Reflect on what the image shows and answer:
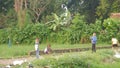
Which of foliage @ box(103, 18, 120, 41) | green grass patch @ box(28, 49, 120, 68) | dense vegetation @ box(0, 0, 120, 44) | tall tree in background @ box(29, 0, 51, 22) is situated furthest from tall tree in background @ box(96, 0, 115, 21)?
green grass patch @ box(28, 49, 120, 68)

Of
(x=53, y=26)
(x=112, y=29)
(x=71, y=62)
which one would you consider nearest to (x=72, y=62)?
(x=71, y=62)

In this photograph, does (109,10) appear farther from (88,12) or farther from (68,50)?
(68,50)

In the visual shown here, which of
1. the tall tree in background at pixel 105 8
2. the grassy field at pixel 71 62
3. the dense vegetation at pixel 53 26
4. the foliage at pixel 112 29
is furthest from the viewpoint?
the tall tree in background at pixel 105 8

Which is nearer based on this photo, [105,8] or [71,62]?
[71,62]

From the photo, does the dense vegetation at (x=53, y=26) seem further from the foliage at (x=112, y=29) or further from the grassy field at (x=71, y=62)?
the grassy field at (x=71, y=62)

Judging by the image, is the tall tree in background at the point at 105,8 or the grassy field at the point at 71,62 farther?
the tall tree in background at the point at 105,8

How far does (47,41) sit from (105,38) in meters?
5.98

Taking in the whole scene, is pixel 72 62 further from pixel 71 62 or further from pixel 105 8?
pixel 105 8

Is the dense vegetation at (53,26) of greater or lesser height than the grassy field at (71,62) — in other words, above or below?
above

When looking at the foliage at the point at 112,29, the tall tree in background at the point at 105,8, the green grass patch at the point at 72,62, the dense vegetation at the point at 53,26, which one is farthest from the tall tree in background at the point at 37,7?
the green grass patch at the point at 72,62

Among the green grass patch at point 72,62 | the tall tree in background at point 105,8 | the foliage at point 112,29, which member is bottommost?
the green grass patch at point 72,62

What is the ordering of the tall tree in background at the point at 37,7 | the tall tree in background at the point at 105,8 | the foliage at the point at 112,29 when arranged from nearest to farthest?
the foliage at the point at 112,29, the tall tree in background at the point at 37,7, the tall tree in background at the point at 105,8

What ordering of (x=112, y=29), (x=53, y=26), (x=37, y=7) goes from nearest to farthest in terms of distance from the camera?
(x=112, y=29)
(x=53, y=26)
(x=37, y=7)

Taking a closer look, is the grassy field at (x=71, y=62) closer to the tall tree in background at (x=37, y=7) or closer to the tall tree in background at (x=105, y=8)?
the tall tree in background at (x=37, y=7)
